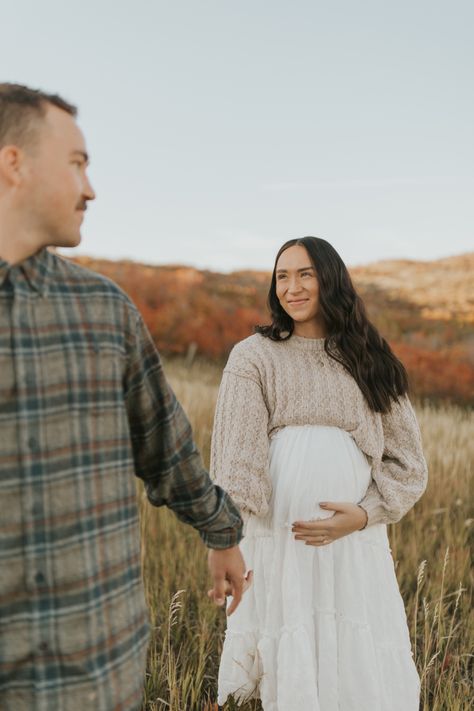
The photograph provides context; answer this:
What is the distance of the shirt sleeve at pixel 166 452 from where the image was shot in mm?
1604

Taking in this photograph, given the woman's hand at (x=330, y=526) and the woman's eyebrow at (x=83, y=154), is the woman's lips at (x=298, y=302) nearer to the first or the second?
the woman's hand at (x=330, y=526)

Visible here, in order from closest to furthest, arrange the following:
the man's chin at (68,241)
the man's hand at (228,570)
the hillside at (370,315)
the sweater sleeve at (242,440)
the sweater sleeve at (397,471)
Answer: the man's chin at (68,241) → the man's hand at (228,570) → the sweater sleeve at (242,440) → the sweater sleeve at (397,471) → the hillside at (370,315)

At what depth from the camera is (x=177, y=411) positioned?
5.51 feet

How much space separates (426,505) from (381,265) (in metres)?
20.5

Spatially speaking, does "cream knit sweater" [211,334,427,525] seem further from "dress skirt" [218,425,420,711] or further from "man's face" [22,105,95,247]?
"man's face" [22,105,95,247]

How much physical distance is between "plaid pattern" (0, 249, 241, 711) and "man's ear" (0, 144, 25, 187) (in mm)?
148

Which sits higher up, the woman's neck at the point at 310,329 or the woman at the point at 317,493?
the woman's neck at the point at 310,329

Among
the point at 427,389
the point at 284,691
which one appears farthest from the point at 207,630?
the point at 427,389

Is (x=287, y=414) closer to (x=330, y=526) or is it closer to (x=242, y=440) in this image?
(x=242, y=440)

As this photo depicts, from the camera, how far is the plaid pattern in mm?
1334

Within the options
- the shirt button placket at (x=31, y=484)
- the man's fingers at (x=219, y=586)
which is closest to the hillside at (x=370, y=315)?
the man's fingers at (x=219, y=586)

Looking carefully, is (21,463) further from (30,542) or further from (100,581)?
(100,581)

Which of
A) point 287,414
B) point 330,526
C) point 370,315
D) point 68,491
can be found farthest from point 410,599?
point 370,315

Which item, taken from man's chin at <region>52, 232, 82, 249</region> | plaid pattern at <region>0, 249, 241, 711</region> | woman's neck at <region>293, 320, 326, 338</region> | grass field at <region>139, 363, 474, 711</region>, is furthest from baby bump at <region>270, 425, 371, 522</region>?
man's chin at <region>52, 232, 82, 249</region>
